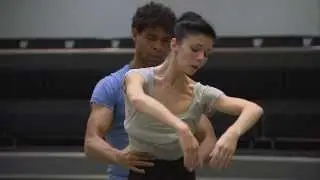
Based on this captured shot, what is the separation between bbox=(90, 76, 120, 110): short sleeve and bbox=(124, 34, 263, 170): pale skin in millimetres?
263

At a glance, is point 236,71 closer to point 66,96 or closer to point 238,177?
point 238,177

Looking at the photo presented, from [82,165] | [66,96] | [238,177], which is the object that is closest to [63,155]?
[82,165]

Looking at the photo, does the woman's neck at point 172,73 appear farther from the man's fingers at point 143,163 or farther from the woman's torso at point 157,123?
the man's fingers at point 143,163

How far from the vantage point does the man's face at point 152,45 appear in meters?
1.54

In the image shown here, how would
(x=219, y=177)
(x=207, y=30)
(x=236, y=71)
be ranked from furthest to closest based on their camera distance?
(x=236, y=71) < (x=219, y=177) < (x=207, y=30)

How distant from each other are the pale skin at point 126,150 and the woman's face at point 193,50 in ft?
0.50

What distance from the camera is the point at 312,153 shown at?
3305 mm

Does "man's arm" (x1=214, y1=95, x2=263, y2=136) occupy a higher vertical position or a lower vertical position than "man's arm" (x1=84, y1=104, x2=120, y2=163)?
higher

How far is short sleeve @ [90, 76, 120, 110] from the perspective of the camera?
150cm

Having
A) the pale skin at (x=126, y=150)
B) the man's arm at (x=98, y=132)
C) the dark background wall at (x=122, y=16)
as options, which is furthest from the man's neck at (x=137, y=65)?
the dark background wall at (x=122, y=16)

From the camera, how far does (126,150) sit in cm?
131

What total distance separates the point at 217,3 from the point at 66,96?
1139 millimetres

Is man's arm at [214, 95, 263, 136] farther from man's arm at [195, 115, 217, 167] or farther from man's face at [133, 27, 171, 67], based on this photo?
man's face at [133, 27, 171, 67]

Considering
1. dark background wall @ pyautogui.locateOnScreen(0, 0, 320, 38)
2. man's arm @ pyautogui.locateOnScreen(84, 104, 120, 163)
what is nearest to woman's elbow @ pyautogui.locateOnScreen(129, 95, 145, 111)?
man's arm @ pyautogui.locateOnScreen(84, 104, 120, 163)
